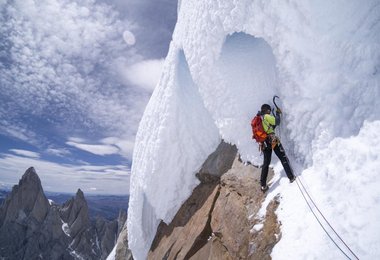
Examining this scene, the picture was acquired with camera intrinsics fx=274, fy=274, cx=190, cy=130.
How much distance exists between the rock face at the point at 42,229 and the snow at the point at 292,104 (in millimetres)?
79201

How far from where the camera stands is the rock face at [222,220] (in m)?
6.74

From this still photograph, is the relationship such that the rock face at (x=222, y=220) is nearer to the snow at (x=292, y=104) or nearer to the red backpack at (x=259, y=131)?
the snow at (x=292, y=104)

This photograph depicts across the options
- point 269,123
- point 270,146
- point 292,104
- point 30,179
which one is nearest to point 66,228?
point 30,179

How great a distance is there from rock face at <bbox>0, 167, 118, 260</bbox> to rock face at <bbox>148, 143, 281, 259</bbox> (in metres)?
78.2

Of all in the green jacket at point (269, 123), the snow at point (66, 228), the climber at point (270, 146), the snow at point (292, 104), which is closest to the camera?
the snow at point (292, 104)

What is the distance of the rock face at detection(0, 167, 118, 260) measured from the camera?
7556cm

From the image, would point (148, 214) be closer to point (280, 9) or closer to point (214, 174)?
point (214, 174)

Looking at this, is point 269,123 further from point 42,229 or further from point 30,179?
point 30,179

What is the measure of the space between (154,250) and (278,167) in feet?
24.9

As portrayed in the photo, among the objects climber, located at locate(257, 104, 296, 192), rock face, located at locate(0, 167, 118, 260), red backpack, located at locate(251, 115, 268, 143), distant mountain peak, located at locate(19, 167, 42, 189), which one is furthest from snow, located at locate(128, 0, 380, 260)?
distant mountain peak, located at locate(19, 167, 42, 189)

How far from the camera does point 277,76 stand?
8.10 metres

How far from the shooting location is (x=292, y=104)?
24.5 ft

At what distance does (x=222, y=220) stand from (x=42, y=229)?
84826mm

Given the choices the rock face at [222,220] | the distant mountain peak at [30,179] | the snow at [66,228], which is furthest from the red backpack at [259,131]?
the distant mountain peak at [30,179]
